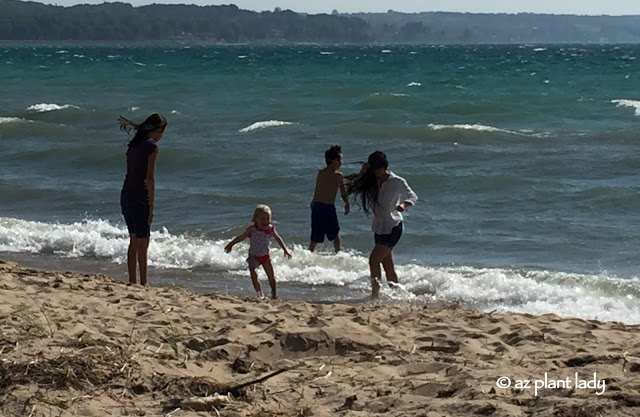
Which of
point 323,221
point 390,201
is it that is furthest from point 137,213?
point 323,221

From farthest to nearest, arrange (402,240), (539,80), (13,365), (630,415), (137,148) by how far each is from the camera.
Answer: (539,80)
(402,240)
(137,148)
(13,365)
(630,415)

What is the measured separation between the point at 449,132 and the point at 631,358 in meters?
19.0

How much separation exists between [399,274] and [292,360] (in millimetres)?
4830

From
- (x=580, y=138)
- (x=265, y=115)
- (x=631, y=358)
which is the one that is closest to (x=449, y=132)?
(x=580, y=138)

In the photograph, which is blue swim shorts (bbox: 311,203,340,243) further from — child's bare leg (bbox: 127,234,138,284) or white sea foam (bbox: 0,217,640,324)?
child's bare leg (bbox: 127,234,138,284)

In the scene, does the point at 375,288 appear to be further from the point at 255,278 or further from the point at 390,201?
the point at 255,278

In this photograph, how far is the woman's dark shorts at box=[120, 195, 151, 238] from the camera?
8.56 metres

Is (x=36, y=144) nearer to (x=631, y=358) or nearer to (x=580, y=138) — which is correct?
(x=580, y=138)

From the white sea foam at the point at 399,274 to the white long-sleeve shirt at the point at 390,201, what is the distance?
1.10 m

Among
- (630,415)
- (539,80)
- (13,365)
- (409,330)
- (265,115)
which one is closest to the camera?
(630,415)

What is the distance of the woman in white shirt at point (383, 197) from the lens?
8.94 metres

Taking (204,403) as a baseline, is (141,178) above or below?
above

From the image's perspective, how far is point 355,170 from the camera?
18.8m

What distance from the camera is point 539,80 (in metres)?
46.1
